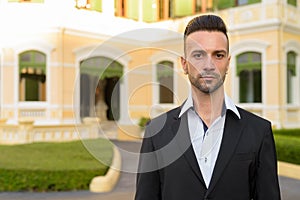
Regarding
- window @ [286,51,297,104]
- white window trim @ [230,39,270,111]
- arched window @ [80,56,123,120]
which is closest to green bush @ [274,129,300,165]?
white window trim @ [230,39,270,111]

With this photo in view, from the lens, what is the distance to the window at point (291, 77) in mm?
11844

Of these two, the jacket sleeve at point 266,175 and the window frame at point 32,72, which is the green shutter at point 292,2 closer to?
the window frame at point 32,72

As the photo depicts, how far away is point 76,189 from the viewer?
6.06 metres

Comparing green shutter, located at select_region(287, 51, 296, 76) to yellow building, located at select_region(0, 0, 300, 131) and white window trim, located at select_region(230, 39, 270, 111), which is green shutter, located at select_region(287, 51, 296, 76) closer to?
yellow building, located at select_region(0, 0, 300, 131)

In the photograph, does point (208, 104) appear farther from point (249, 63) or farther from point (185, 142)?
point (249, 63)

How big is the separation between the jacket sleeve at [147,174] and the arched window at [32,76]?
11.1 meters

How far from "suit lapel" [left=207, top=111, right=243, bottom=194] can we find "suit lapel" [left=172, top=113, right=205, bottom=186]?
5 cm

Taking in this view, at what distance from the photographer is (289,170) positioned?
7.46m

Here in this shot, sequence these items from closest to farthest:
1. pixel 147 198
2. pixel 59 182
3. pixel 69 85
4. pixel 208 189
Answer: pixel 208 189 → pixel 147 198 → pixel 59 182 → pixel 69 85

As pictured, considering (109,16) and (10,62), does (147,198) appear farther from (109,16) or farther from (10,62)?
(109,16)

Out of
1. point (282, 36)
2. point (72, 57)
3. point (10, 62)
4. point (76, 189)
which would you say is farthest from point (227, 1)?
point (76, 189)

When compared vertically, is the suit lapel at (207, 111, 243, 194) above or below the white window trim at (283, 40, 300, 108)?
below

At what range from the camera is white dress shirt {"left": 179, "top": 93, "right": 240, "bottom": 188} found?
1.34m

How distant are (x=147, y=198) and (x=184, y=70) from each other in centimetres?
50
